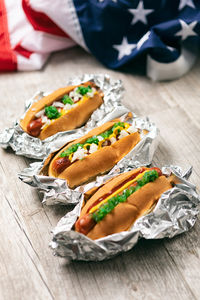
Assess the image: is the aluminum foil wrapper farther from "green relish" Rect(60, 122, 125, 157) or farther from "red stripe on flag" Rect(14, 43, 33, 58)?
"red stripe on flag" Rect(14, 43, 33, 58)

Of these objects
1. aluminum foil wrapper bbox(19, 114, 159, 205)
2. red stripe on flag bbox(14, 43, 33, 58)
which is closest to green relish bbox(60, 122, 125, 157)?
aluminum foil wrapper bbox(19, 114, 159, 205)

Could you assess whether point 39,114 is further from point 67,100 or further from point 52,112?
point 67,100

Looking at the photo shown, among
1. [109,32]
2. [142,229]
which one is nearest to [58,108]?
[109,32]

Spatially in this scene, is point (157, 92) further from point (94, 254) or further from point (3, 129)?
point (94, 254)

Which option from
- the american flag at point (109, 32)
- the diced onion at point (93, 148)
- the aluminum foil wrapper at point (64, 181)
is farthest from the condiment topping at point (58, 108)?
the american flag at point (109, 32)

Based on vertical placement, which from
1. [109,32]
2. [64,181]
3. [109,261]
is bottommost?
[109,261]

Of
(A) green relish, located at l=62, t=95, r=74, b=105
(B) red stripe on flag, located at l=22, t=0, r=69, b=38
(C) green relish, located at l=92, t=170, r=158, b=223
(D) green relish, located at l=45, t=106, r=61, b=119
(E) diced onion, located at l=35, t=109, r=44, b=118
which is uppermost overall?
(B) red stripe on flag, located at l=22, t=0, r=69, b=38
